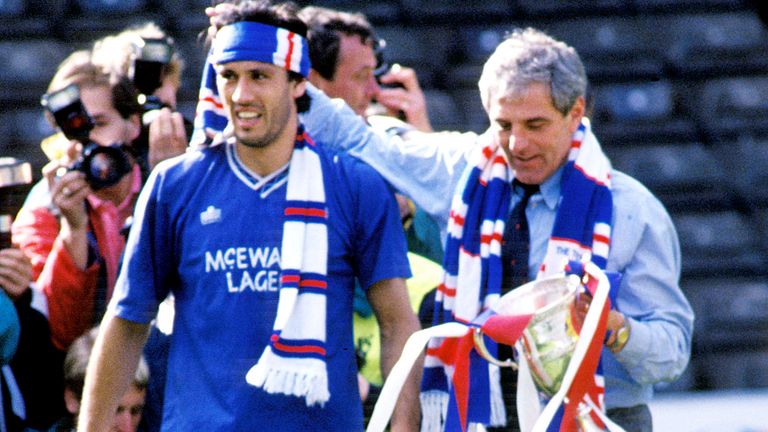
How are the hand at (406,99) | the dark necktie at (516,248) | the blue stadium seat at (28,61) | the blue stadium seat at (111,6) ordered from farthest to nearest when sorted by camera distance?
the blue stadium seat at (111,6) → the blue stadium seat at (28,61) → the hand at (406,99) → the dark necktie at (516,248)

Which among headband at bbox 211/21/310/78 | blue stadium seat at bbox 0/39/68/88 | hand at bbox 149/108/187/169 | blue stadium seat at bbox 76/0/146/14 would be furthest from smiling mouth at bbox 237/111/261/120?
blue stadium seat at bbox 76/0/146/14

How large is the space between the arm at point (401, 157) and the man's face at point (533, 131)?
33 centimetres

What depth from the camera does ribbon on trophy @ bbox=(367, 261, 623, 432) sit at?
3634 mm

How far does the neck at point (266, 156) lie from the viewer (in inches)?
149

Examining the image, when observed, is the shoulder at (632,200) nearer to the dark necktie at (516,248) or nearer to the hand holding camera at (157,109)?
the dark necktie at (516,248)

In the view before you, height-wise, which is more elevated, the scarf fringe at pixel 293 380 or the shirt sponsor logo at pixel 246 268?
the shirt sponsor logo at pixel 246 268

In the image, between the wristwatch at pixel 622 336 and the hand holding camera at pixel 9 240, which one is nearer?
the wristwatch at pixel 622 336

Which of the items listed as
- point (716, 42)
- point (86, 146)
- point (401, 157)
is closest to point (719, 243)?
point (716, 42)

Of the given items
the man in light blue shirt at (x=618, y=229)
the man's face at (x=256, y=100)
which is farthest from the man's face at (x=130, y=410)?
the man in light blue shirt at (x=618, y=229)

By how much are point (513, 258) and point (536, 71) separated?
47 cm

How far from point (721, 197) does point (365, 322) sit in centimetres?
394

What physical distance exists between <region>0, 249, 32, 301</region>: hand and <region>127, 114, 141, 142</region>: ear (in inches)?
18.3

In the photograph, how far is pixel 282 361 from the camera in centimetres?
362

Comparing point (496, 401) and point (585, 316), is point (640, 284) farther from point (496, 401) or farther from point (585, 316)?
point (496, 401)
